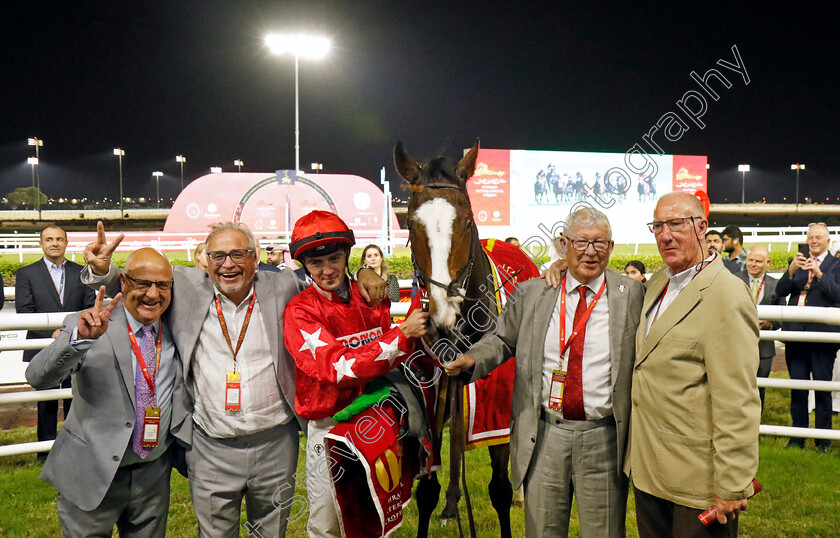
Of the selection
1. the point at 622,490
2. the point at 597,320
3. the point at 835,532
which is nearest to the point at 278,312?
the point at 597,320

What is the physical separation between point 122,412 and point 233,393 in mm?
435

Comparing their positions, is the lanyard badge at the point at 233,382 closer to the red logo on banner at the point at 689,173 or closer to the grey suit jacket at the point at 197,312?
the grey suit jacket at the point at 197,312

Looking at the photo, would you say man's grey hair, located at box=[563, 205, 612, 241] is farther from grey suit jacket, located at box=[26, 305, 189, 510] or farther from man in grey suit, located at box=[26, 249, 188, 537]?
grey suit jacket, located at box=[26, 305, 189, 510]

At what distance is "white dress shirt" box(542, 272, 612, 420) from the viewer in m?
2.19

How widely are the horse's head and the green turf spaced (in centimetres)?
201

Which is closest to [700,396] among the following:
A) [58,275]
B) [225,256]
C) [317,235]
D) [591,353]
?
[591,353]

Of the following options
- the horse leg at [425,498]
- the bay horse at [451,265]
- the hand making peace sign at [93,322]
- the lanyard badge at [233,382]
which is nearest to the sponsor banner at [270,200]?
the horse leg at [425,498]

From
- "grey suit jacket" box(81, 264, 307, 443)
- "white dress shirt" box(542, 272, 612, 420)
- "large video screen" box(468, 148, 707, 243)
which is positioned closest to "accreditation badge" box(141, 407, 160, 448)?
"grey suit jacket" box(81, 264, 307, 443)

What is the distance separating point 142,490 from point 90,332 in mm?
741

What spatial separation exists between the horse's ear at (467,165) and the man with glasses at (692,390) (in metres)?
0.94

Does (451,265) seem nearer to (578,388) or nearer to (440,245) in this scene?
(440,245)

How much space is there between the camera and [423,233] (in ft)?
7.71

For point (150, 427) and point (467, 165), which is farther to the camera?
point (467, 165)

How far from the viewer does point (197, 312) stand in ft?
7.63
